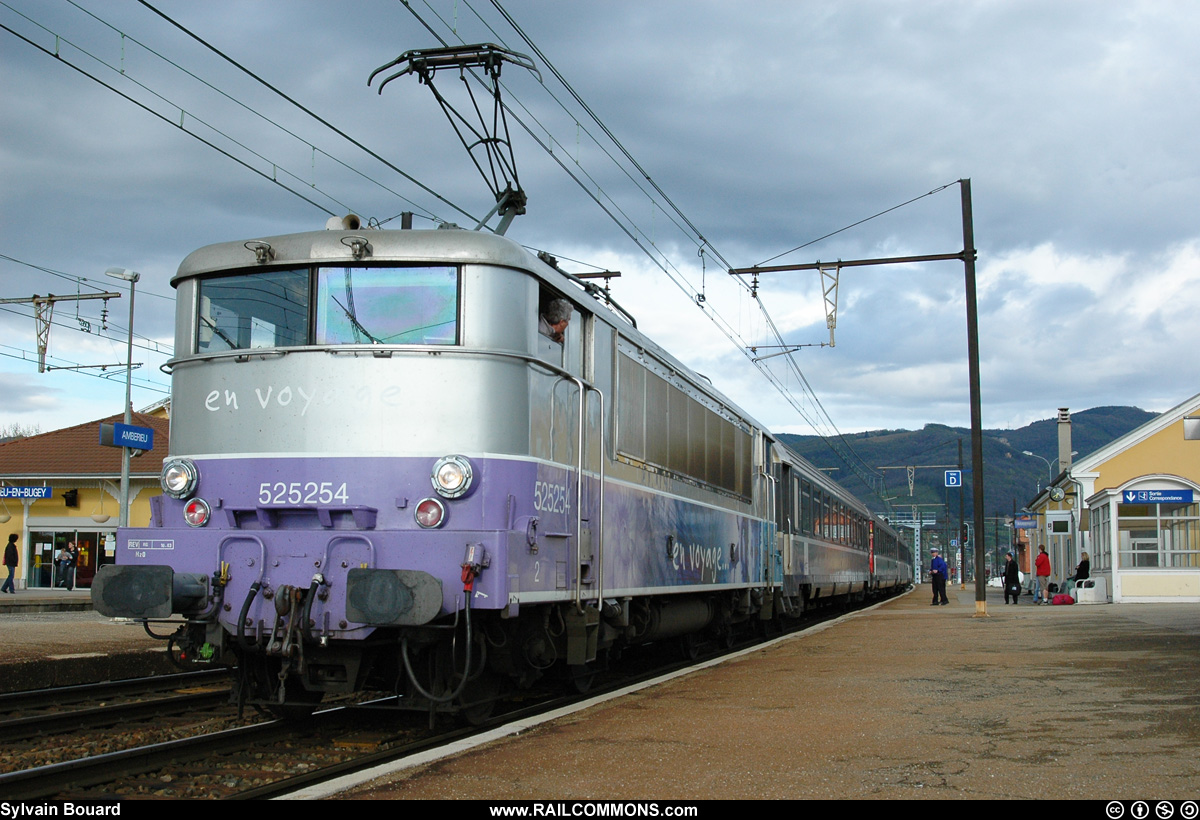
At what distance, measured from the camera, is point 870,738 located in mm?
6996

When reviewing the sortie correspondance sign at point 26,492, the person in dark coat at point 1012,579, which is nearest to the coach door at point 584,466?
the person in dark coat at point 1012,579

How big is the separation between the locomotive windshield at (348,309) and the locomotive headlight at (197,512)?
3.53 feet

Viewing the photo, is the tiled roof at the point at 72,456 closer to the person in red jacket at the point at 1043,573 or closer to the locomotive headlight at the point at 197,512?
the person in red jacket at the point at 1043,573

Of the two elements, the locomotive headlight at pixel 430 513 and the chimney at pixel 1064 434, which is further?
the chimney at pixel 1064 434

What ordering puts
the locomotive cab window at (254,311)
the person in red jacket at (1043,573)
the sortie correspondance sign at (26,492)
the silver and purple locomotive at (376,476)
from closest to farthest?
the silver and purple locomotive at (376,476) < the locomotive cab window at (254,311) < the person in red jacket at (1043,573) < the sortie correspondance sign at (26,492)

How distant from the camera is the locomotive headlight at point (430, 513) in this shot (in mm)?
7141

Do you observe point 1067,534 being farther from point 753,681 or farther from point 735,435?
point 753,681

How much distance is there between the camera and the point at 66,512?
122 ft

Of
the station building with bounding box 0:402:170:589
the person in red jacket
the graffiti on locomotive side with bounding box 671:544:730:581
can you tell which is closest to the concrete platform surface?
the graffiti on locomotive side with bounding box 671:544:730:581

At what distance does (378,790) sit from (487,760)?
866mm

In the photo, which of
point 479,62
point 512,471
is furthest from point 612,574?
point 479,62

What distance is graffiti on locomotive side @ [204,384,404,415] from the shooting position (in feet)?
24.2

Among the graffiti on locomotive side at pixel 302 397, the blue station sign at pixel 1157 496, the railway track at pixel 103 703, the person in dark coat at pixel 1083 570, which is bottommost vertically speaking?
the railway track at pixel 103 703

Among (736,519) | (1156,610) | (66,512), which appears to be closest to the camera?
(736,519)
